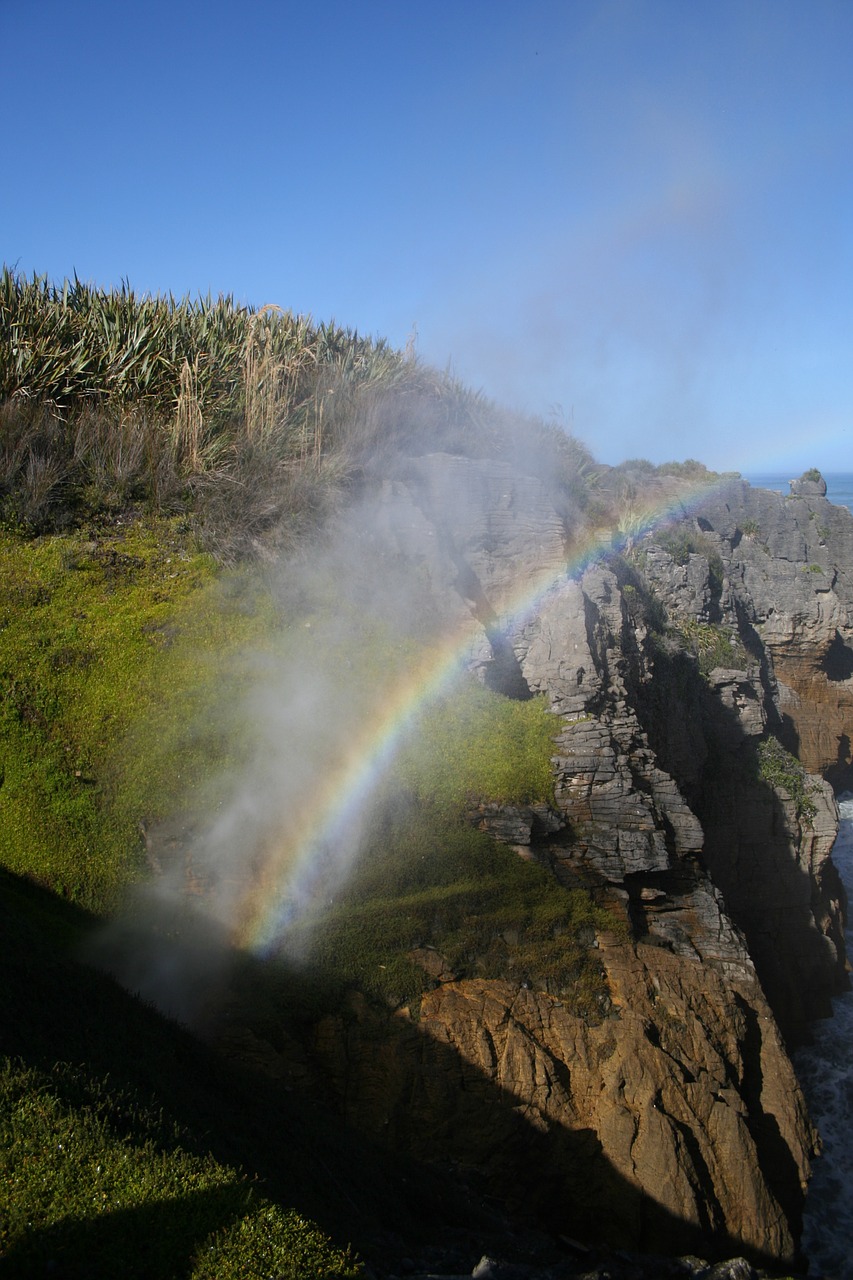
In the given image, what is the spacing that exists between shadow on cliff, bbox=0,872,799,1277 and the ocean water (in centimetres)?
276

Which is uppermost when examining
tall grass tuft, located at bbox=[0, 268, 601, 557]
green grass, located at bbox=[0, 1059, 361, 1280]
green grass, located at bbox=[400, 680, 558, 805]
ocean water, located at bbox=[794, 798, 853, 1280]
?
tall grass tuft, located at bbox=[0, 268, 601, 557]

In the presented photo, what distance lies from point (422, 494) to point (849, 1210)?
10497mm

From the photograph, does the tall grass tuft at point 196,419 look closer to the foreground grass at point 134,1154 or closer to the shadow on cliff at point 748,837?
the shadow on cliff at point 748,837

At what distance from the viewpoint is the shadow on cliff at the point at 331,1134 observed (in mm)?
4573

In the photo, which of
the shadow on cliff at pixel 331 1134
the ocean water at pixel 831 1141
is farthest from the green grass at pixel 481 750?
the ocean water at pixel 831 1141

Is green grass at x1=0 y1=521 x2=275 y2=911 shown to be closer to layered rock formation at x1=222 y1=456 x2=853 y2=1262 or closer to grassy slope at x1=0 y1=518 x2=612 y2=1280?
grassy slope at x1=0 y1=518 x2=612 y2=1280

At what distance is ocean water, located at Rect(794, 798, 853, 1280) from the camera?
30.4 feet

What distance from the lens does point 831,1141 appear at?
36.6ft

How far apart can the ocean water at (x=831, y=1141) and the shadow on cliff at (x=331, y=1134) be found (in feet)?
9.05

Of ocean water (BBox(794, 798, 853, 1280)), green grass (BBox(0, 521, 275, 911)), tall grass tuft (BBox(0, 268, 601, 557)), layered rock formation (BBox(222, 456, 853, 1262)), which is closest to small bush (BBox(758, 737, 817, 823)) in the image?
layered rock formation (BBox(222, 456, 853, 1262))

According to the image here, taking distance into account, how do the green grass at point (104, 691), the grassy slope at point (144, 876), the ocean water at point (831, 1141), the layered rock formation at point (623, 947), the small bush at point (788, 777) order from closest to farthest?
the grassy slope at point (144, 876) < the layered rock formation at point (623, 947) < the green grass at point (104, 691) < the ocean water at point (831, 1141) < the small bush at point (788, 777)

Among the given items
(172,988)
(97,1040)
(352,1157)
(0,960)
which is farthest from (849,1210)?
(0,960)

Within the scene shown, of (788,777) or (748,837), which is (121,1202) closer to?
(748,837)

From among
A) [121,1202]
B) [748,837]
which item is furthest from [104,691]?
[748,837]
